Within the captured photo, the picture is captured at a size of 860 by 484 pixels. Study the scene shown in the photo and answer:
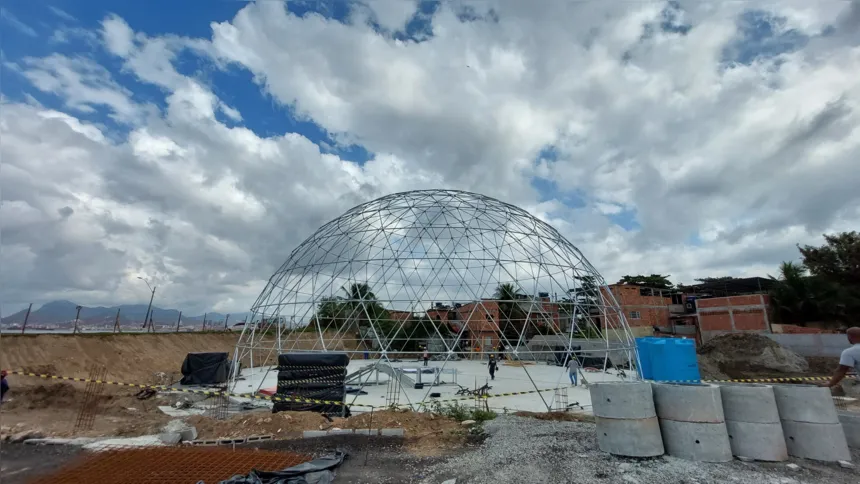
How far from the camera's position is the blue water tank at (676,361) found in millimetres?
15961

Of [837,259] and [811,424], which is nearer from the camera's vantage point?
[811,424]

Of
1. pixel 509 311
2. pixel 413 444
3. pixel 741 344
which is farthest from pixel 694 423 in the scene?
pixel 509 311

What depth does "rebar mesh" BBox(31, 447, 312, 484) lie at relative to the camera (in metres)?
6.30

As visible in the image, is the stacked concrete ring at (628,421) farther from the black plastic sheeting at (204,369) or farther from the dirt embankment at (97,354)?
the dirt embankment at (97,354)

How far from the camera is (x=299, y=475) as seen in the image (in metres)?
6.12

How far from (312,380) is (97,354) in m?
A: 15.5

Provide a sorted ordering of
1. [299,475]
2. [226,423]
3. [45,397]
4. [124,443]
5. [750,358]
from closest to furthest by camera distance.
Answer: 1. [299,475]
2. [124,443]
3. [226,423]
4. [45,397]
5. [750,358]

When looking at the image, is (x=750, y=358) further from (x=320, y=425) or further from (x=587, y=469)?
(x=320, y=425)

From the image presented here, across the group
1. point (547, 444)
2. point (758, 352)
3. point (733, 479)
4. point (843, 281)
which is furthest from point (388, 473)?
point (843, 281)

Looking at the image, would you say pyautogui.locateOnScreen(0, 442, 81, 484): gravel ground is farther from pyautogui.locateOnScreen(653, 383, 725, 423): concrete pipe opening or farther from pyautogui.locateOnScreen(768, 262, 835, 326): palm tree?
pyautogui.locateOnScreen(768, 262, 835, 326): palm tree

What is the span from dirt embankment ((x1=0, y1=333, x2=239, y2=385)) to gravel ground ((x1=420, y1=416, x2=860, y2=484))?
1709 centimetres

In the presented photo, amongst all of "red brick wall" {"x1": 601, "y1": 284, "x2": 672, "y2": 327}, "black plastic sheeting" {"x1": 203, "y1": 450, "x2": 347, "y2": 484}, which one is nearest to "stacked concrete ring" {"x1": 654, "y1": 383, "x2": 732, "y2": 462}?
"black plastic sheeting" {"x1": 203, "y1": 450, "x2": 347, "y2": 484}

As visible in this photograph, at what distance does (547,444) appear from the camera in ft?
25.0

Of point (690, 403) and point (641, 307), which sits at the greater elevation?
point (641, 307)
